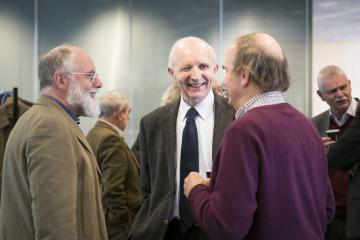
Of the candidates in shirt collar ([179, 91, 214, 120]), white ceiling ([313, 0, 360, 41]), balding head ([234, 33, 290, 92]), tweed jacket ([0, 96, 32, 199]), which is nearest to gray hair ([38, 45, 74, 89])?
shirt collar ([179, 91, 214, 120])

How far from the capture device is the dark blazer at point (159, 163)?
224 centimetres

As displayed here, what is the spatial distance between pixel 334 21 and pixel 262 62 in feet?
15.4

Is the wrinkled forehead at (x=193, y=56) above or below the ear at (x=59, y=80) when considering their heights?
above

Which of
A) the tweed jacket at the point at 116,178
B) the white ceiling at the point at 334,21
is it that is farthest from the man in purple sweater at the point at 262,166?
the white ceiling at the point at 334,21

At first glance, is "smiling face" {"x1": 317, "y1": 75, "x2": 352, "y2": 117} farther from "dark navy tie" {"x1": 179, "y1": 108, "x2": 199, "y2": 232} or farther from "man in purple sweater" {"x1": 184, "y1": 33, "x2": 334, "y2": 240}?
"man in purple sweater" {"x1": 184, "y1": 33, "x2": 334, "y2": 240}

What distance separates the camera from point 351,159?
2.93 meters

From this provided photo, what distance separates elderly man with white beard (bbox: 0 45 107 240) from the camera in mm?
1979

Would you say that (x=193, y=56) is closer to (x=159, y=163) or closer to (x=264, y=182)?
(x=159, y=163)

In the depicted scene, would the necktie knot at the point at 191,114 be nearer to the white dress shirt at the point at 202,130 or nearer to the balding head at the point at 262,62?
the white dress shirt at the point at 202,130

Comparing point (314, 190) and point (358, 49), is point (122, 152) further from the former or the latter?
point (358, 49)

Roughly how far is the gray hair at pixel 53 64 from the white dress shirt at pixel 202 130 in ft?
1.75

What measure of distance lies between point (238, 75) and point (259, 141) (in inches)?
10.0

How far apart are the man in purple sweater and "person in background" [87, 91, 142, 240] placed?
69.1 inches

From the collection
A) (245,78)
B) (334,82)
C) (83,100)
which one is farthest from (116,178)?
(245,78)
